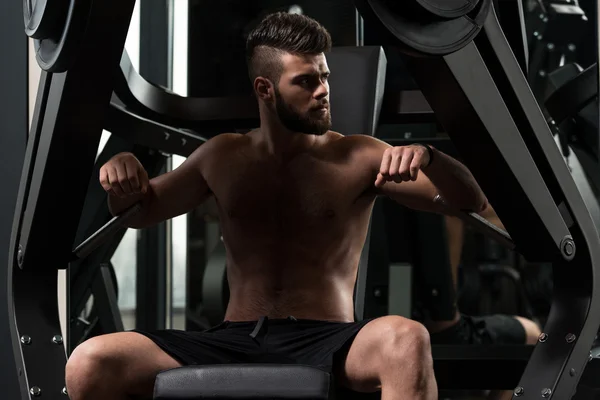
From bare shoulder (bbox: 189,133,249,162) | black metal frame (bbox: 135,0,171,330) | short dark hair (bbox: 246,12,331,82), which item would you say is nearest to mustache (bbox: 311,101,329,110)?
short dark hair (bbox: 246,12,331,82)

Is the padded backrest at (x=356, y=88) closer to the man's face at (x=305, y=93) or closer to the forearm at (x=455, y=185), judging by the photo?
the man's face at (x=305, y=93)

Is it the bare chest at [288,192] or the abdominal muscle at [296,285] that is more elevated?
the bare chest at [288,192]

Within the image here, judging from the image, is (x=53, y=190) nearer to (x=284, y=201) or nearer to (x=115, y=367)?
(x=115, y=367)

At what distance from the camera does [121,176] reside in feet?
5.65

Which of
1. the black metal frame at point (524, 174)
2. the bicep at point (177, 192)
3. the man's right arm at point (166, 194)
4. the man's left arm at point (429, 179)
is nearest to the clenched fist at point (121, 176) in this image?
the man's right arm at point (166, 194)

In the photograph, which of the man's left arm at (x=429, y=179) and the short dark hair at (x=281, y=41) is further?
the short dark hair at (x=281, y=41)

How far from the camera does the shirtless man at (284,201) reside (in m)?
1.81

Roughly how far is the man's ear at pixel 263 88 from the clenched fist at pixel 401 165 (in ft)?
2.02

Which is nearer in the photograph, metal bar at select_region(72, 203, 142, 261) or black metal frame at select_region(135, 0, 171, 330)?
metal bar at select_region(72, 203, 142, 261)

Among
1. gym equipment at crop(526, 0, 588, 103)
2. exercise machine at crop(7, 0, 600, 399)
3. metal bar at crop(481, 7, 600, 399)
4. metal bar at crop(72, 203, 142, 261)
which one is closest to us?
exercise machine at crop(7, 0, 600, 399)

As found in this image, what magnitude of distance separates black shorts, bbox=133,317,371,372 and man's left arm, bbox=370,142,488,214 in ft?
0.97

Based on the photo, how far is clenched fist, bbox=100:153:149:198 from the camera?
1.71 m

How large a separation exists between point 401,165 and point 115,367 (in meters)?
0.65

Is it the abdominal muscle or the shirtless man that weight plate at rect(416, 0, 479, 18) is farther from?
the abdominal muscle
